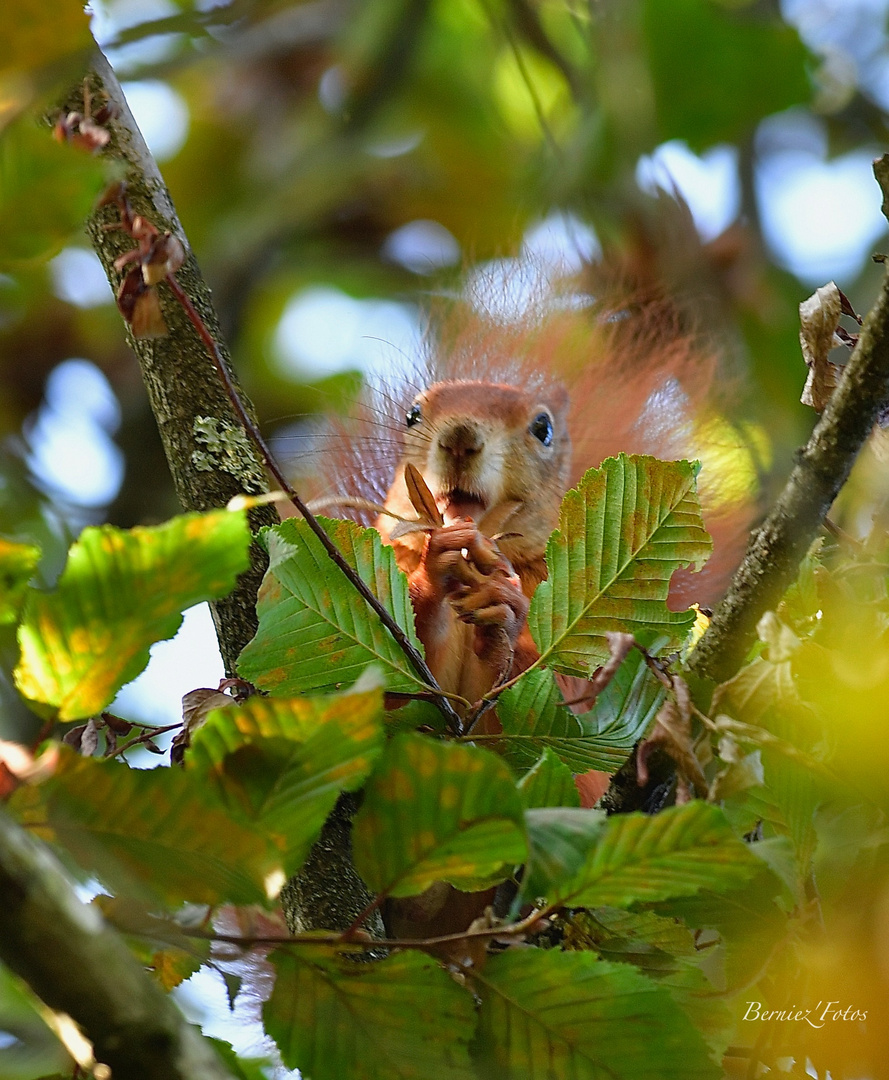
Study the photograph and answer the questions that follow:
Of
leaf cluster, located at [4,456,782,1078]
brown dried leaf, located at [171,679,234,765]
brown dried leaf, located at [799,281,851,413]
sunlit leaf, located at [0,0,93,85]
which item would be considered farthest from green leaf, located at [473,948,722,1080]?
sunlit leaf, located at [0,0,93,85]

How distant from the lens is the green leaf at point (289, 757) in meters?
0.74

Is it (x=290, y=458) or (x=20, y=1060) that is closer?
(x=20, y=1060)

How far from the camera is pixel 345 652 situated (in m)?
1.03

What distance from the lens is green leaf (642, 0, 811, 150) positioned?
2.98m

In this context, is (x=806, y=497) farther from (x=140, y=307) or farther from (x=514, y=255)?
(x=514, y=255)

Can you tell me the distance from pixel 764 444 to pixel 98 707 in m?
2.07

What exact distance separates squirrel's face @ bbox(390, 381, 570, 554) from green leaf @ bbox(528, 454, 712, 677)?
0.79 meters

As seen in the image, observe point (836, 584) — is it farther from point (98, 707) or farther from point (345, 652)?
point (98, 707)

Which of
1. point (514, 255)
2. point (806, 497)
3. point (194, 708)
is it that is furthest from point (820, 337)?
point (514, 255)

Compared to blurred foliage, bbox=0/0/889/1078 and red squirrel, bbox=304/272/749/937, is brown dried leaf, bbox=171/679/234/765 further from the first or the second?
red squirrel, bbox=304/272/749/937

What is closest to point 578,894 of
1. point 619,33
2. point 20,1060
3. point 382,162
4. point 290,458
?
point 20,1060

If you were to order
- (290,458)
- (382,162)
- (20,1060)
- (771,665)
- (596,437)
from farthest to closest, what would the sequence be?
(382,162)
(596,437)
(290,458)
(20,1060)
(771,665)

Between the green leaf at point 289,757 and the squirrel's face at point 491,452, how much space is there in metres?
1.10

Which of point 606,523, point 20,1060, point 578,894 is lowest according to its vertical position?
point 20,1060
